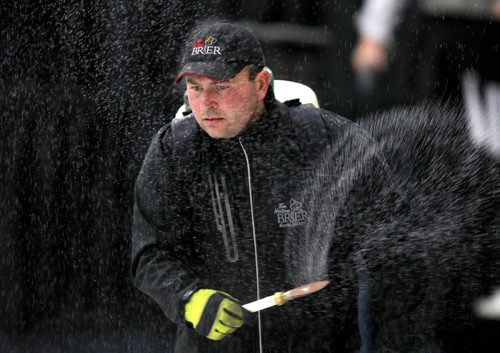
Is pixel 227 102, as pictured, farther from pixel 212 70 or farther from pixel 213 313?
pixel 213 313

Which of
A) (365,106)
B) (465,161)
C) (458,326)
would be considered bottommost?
(458,326)

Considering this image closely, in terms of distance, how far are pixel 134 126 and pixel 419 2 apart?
5.26ft

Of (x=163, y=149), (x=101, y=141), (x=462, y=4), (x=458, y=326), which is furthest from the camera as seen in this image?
(x=101, y=141)

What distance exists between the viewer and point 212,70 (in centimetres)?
316

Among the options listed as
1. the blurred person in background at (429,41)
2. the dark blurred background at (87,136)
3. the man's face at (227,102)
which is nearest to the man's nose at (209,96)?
the man's face at (227,102)

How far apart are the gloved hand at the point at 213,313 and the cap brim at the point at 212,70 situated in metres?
0.71

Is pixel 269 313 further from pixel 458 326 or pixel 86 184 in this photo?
pixel 86 184

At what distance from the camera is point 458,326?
407cm

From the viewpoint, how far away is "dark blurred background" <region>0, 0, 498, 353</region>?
4875mm

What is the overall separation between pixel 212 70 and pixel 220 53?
0.07m

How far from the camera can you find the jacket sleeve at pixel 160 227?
10.4 feet

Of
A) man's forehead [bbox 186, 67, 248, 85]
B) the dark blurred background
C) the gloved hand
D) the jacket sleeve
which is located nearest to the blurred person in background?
the dark blurred background

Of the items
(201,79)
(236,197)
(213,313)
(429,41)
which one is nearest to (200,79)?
(201,79)

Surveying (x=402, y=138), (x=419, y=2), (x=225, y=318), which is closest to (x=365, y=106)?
(x=402, y=138)
